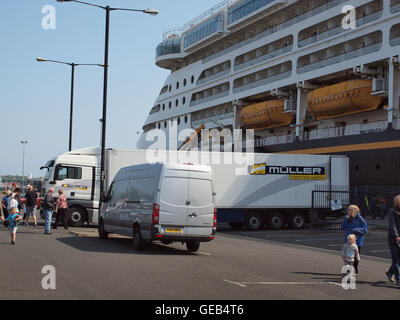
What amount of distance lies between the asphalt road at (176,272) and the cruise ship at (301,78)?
61.1ft

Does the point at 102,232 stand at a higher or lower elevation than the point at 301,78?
lower

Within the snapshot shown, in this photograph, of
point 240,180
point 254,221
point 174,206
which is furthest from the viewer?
point 254,221

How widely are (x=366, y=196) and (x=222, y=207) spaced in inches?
278

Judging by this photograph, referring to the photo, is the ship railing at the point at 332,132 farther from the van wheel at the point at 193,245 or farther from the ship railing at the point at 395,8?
the van wheel at the point at 193,245

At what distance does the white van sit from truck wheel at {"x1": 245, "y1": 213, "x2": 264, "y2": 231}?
32.6ft

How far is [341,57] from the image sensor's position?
36031mm

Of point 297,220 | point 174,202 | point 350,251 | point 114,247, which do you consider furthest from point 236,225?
point 350,251

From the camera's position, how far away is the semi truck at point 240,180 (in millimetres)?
23094

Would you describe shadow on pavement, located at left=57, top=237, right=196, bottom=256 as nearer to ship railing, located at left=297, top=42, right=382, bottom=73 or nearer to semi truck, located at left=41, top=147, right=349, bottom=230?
semi truck, located at left=41, top=147, right=349, bottom=230

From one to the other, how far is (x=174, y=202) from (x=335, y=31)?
26.0m

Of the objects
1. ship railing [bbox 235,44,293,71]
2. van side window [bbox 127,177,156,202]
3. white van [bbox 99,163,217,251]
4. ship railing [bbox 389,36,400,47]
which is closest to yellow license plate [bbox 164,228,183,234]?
white van [bbox 99,163,217,251]

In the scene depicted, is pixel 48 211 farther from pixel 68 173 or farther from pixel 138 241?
pixel 138 241

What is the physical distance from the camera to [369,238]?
860 inches
